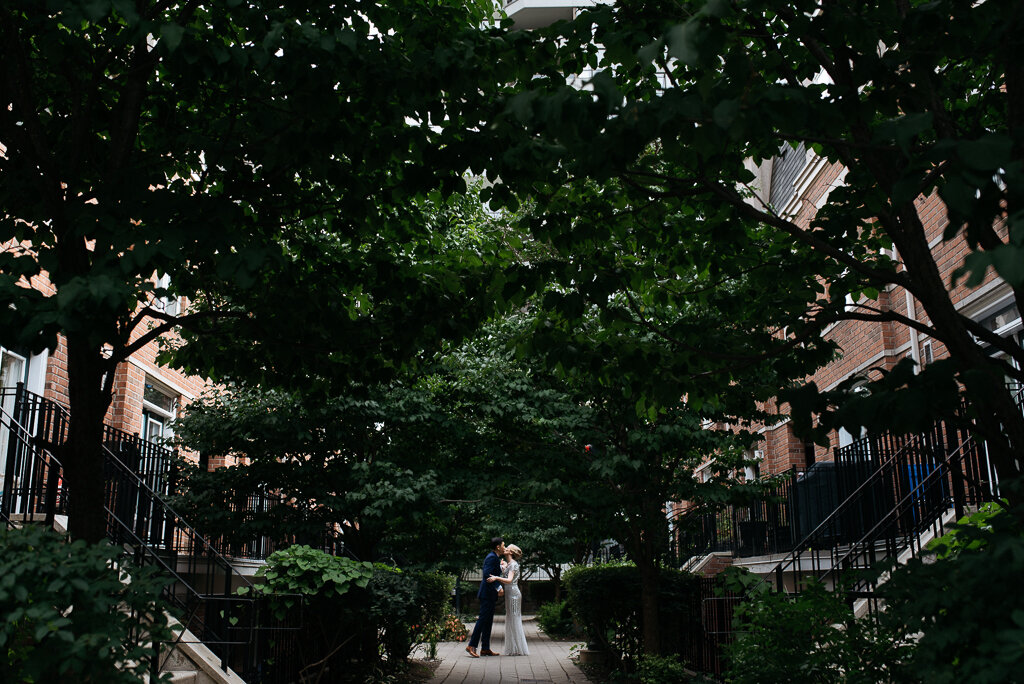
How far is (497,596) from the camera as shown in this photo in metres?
15.0

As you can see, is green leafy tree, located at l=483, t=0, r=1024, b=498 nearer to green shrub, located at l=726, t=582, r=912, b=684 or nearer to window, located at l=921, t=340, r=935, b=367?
green shrub, located at l=726, t=582, r=912, b=684

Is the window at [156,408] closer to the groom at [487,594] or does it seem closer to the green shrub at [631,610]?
the groom at [487,594]

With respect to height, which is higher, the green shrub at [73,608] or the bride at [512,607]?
the green shrub at [73,608]

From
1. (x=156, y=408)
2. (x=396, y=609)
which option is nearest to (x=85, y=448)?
(x=396, y=609)

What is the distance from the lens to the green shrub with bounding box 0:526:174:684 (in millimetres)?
3869

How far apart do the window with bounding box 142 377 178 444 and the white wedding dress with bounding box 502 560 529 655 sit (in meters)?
6.28

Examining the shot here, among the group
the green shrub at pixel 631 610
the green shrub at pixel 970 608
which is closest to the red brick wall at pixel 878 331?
the green shrub at pixel 631 610

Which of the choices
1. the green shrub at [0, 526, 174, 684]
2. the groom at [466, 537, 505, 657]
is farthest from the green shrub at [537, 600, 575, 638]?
the green shrub at [0, 526, 174, 684]

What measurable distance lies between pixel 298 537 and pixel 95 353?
8430mm

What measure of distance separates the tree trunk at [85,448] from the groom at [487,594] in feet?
32.0

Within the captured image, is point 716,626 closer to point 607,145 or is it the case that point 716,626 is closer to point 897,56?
point 897,56

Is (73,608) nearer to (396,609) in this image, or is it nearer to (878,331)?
(396,609)

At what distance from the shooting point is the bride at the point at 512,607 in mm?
14891

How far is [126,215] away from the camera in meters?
4.16
